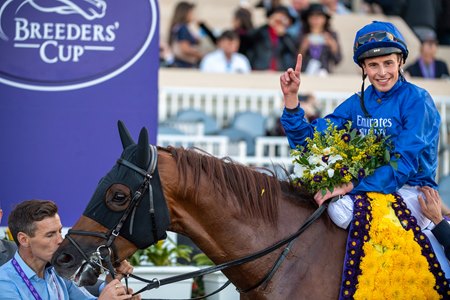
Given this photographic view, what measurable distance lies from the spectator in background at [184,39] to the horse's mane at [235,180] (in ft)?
30.1

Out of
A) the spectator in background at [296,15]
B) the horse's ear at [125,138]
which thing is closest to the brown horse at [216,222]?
the horse's ear at [125,138]

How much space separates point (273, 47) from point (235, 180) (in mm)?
9431

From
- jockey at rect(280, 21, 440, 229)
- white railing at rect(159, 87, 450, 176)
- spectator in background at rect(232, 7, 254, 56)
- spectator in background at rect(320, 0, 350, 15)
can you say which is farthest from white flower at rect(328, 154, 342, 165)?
spectator in background at rect(320, 0, 350, 15)

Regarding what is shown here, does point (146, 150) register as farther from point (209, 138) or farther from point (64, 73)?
point (209, 138)

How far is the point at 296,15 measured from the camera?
15.3 metres

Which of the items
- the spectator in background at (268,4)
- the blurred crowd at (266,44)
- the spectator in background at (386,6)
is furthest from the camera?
the spectator in background at (386,6)

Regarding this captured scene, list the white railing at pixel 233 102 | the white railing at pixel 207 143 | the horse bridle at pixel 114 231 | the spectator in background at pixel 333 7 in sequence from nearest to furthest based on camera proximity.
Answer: the horse bridle at pixel 114 231, the white railing at pixel 207 143, the white railing at pixel 233 102, the spectator in background at pixel 333 7

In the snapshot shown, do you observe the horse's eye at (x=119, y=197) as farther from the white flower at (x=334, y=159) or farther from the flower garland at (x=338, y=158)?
the white flower at (x=334, y=159)

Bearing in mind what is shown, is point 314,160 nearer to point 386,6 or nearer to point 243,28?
point 243,28

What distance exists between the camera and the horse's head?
4.46 m

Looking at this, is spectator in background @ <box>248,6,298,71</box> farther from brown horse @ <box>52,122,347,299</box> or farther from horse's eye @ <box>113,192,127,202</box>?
horse's eye @ <box>113,192,127,202</box>

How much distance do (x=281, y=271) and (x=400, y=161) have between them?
84cm

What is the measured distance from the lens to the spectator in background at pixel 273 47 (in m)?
14.0

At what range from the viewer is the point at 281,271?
4.74m
